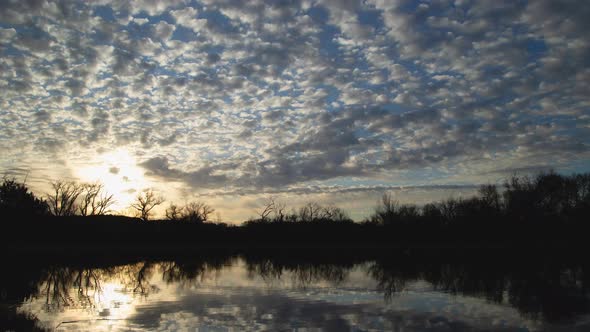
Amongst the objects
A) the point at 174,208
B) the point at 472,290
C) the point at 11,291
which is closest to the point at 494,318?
the point at 472,290

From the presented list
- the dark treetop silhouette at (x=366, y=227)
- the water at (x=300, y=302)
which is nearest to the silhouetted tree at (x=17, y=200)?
the dark treetop silhouette at (x=366, y=227)

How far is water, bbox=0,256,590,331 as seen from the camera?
11.1 meters

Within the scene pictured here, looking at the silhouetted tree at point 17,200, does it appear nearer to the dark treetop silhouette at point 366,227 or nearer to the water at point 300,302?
the dark treetop silhouette at point 366,227

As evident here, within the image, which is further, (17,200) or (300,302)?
(17,200)

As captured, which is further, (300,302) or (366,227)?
(366,227)

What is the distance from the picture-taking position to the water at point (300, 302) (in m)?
11.1

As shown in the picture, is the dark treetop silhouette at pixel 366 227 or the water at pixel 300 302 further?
the dark treetop silhouette at pixel 366 227

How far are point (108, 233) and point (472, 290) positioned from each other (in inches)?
2515

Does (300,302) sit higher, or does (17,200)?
(17,200)

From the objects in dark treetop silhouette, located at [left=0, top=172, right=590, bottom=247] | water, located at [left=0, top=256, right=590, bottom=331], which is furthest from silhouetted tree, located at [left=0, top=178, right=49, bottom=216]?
water, located at [left=0, top=256, right=590, bottom=331]

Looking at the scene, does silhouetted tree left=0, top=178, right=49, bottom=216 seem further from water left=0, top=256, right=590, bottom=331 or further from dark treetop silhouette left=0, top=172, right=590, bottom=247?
water left=0, top=256, right=590, bottom=331

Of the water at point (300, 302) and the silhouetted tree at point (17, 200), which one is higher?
the silhouetted tree at point (17, 200)

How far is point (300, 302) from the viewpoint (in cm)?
1480

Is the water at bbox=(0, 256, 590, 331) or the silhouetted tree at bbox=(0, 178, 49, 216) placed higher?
the silhouetted tree at bbox=(0, 178, 49, 216)
